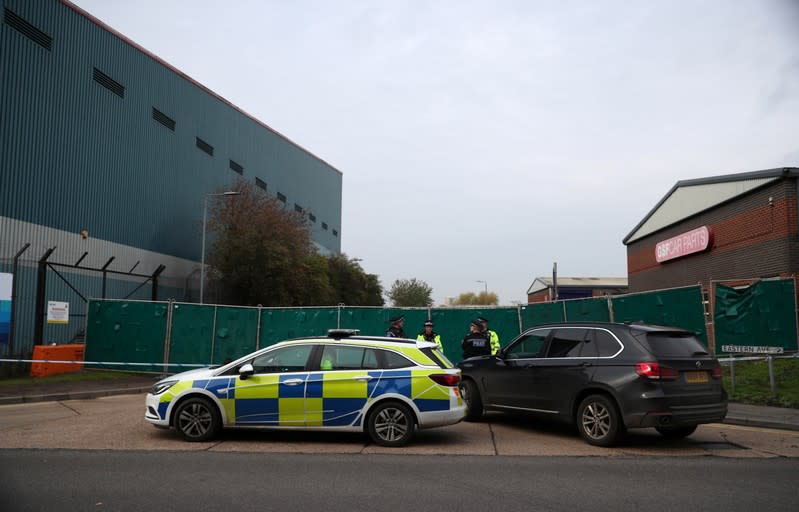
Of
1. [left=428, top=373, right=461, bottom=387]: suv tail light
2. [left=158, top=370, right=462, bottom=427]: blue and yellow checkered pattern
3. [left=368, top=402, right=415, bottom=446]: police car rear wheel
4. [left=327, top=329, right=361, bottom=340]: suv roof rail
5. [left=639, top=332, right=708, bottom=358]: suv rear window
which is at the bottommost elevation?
[left=368, top=402, right=415, bottom=446]: police car rear wheel

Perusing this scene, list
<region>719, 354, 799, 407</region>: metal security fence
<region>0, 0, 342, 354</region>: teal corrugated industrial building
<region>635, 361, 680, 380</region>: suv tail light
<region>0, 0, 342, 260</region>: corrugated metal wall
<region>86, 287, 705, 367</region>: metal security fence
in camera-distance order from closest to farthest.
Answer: <region>635, 361, 680, 380</region>: suv tail light < <region>719, 354, 799, 407</region>: metal security fence < <region>86, 287, 705, 367</region>: metal security fence < <region>0, 0, 342, 354</region>: teal corrugated industrial building < <region>0, 0, 342, 260</region>: corrugated metal wall

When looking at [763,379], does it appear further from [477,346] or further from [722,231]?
[722,231]

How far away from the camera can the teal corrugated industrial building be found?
2503 cm

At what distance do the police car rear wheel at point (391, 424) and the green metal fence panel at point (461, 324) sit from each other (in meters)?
9.68

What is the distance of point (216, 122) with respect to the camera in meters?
41.7

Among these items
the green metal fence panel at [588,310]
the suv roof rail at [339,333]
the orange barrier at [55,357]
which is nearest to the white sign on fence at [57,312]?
the orange barrier at [55,357]

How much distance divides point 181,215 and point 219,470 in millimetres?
33073

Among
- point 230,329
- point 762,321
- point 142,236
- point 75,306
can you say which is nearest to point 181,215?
point 142,236

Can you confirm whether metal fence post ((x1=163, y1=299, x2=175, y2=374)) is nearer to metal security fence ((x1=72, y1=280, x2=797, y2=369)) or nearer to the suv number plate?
metal security fence ((x1=72, y1=280, x2=797, y2=369))

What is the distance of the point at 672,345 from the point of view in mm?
8352

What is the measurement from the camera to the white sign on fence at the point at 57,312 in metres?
21.3

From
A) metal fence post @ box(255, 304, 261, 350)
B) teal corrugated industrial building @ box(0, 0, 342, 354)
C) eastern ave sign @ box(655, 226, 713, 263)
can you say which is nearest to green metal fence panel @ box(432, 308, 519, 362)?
metal fence post @ box(255, 304, 261, 350)

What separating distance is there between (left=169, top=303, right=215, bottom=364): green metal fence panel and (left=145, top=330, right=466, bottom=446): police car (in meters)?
10.9

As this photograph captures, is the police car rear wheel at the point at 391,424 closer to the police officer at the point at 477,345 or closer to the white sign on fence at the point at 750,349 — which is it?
the police officer at the point at 477,345
